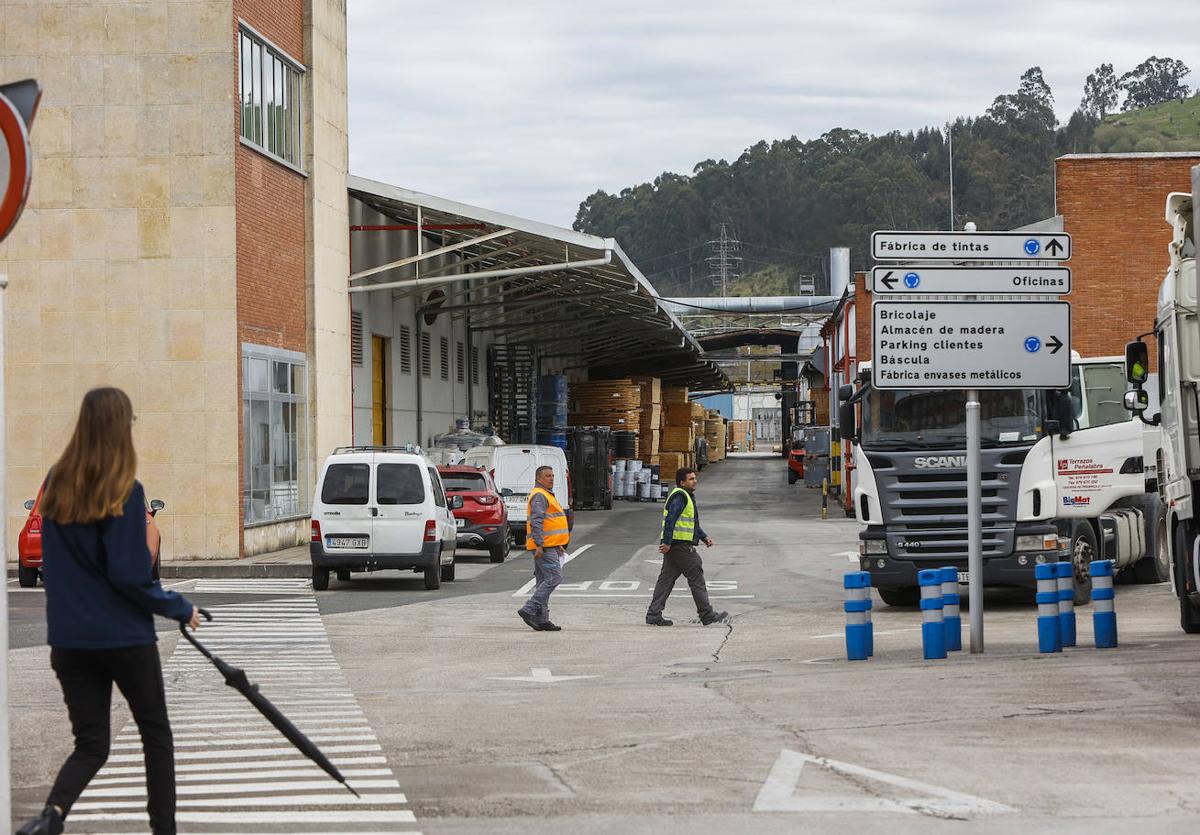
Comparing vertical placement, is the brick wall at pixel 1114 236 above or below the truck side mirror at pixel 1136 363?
above

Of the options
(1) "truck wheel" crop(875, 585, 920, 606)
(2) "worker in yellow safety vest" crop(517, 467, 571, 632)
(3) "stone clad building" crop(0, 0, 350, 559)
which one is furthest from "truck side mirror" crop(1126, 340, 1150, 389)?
(3) "stone clad building" crop(0, 0, 350, 559)

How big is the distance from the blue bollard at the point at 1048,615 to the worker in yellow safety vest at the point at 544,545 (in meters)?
5.39

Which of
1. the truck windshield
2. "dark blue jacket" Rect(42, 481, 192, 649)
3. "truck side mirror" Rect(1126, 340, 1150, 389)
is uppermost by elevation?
"truck side mirror" Rect(1126, 340, 1150, 389)

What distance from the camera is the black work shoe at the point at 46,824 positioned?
6430 millimetres

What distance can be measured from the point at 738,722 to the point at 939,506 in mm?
9386

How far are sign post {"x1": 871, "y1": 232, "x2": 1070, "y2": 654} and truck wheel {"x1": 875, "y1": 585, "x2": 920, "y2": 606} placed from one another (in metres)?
6.20

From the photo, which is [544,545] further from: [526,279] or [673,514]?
[526,279]

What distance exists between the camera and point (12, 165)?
20.2 ft

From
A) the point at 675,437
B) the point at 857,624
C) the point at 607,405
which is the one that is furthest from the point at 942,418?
the point at 675,437

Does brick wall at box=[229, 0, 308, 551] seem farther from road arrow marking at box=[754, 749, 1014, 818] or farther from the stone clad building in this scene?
road arrow marking at box=[754, 749, 1014, 818]

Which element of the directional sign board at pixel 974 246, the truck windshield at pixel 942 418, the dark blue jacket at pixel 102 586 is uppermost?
the directional sign board at pixel 974 246

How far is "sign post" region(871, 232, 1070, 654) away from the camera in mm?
14805

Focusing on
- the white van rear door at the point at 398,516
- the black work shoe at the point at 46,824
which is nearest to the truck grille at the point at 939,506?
the white van rear door at the point at 398,516

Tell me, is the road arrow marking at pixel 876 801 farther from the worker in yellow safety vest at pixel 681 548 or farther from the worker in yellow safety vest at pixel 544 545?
the worker in yellow safety vest at pixel 681 548
